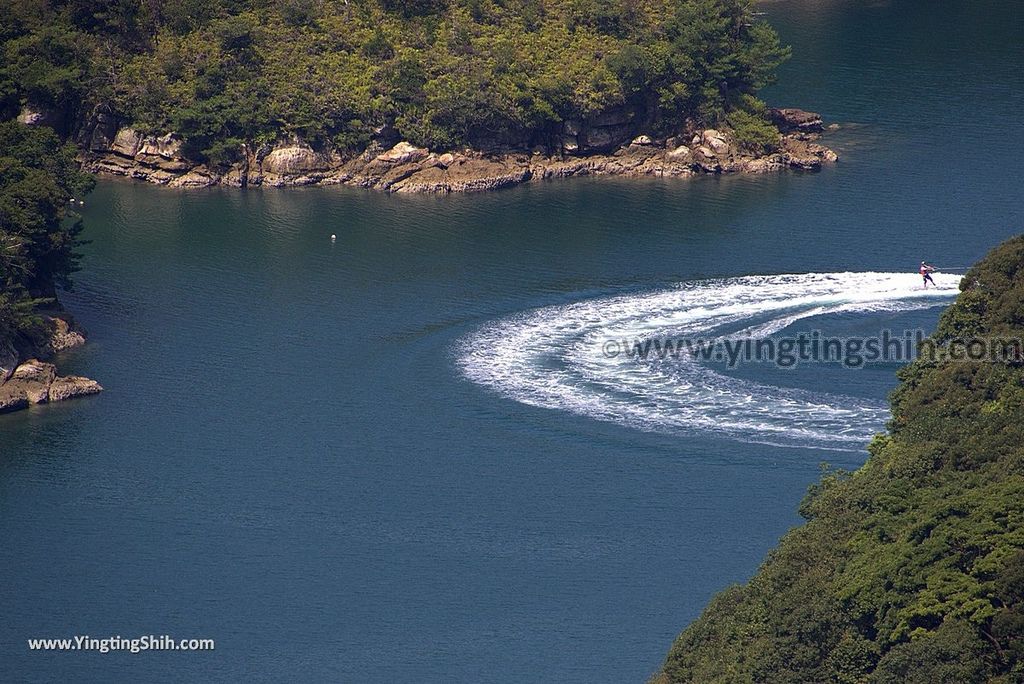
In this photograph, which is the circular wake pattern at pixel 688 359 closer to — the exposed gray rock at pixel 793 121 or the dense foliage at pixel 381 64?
the dense foliage at pixel 381 64

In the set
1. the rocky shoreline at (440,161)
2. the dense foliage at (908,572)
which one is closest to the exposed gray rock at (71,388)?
the dense foliage at (908,572)

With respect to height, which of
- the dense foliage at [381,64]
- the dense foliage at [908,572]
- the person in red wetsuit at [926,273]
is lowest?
the dense foliage at [908,572]

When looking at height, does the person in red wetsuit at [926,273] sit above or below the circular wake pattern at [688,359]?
above

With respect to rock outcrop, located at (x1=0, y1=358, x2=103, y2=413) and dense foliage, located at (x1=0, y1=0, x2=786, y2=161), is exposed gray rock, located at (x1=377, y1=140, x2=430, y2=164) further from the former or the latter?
rock outcrop, located at (x1=0, y1=358, x2=103, y2=413)

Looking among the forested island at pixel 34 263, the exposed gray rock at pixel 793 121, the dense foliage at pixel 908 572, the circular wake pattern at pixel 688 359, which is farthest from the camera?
the exposed gray rock at pixel 793 121

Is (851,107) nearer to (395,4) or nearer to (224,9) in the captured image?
(395,4)

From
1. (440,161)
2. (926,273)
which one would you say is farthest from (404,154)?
(926,273)

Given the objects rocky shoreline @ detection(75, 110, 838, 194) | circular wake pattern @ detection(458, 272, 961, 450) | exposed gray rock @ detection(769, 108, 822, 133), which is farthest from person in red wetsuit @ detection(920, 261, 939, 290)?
exposed gray rock @ detection(769, 108, 822, 133)
